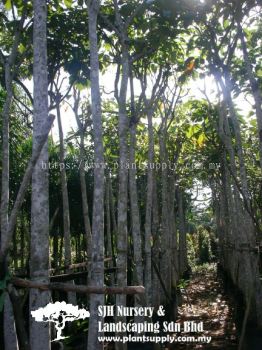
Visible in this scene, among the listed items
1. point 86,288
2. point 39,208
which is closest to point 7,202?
point 39,208

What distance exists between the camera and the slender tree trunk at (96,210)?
5.79 meters

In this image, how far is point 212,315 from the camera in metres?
12.6

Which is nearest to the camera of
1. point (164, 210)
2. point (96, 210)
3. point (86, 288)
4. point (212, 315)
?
point (86, 288)

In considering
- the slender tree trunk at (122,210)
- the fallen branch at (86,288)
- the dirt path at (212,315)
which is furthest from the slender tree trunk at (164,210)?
the fallen branch at (86,288)

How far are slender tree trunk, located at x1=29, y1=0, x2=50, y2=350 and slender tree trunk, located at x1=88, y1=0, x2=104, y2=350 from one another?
112cm

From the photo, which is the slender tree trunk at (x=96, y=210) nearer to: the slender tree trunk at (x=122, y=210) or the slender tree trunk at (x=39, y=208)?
the slender tree trunk at (x=122, y=210)

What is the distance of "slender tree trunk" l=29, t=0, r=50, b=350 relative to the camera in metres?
4.65

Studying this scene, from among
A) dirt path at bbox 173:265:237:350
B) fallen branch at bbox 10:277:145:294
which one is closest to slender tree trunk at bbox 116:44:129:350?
dirt path at bbox 173:265:237:350

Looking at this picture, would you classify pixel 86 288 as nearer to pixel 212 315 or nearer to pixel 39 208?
pixel 39 208

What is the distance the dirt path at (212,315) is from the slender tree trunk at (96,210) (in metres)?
3.81

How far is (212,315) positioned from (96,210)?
27.2 ft

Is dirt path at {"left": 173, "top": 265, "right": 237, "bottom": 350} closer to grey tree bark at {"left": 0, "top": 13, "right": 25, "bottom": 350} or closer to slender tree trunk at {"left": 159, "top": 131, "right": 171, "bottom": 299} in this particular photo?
slender tree trunk at {"left": 159, "top": 131, "right": 171, "bottom": 299}

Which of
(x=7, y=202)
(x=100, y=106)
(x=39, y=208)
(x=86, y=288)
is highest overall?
(x=100, y=106)

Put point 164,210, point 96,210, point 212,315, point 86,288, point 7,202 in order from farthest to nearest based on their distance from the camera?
1. point 212,315
2. point 164,210
3. point 7,202
4. point 96,210
5. point 86,288
